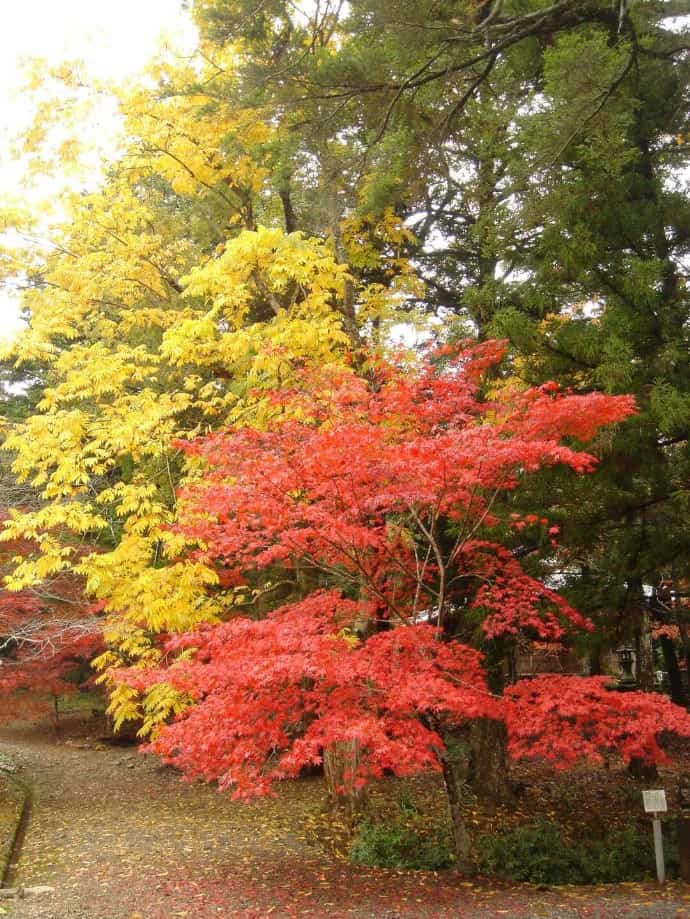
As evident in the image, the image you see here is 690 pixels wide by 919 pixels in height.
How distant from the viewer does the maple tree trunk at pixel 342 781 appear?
9031 millimetres

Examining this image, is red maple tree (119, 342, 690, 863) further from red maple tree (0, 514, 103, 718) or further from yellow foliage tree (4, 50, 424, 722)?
red maple tree (0, 514, 103, 718)

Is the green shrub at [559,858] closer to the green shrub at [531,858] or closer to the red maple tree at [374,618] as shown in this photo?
the green shrub at [531,858]

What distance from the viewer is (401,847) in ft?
26.3

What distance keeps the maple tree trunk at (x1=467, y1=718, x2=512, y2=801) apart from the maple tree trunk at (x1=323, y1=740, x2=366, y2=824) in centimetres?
204

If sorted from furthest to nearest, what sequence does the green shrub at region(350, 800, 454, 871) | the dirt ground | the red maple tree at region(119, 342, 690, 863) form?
the green shrub at region(350, 800, 454, 871) → the dirt ground → the red maple tree at region(119, 342, 690, 863)

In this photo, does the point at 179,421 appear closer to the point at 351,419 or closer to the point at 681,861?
the point at 351,419

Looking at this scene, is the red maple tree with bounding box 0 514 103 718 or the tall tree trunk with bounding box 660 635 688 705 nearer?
the red maple tree with bounding box 0 514 103 718

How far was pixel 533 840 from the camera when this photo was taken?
311 inches

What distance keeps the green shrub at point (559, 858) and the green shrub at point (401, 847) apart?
39 centimetres

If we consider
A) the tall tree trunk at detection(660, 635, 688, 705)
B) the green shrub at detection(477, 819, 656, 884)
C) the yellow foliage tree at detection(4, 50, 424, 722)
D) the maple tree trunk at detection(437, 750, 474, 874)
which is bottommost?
the green shrub at detection(477, 819, 656, 884)

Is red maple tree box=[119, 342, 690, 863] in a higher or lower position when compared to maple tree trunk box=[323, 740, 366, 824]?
higher

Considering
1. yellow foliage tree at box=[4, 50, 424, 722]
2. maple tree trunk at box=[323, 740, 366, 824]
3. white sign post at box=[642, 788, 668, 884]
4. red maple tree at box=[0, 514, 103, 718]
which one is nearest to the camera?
white sign post at box=[642, 788, 668, 884]

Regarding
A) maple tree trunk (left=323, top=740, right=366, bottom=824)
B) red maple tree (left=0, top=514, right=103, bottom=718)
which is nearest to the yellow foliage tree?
red maple tree (left=0, top=514, right=103, bottom=718)

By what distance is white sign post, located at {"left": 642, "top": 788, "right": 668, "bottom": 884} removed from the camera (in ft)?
22.5
